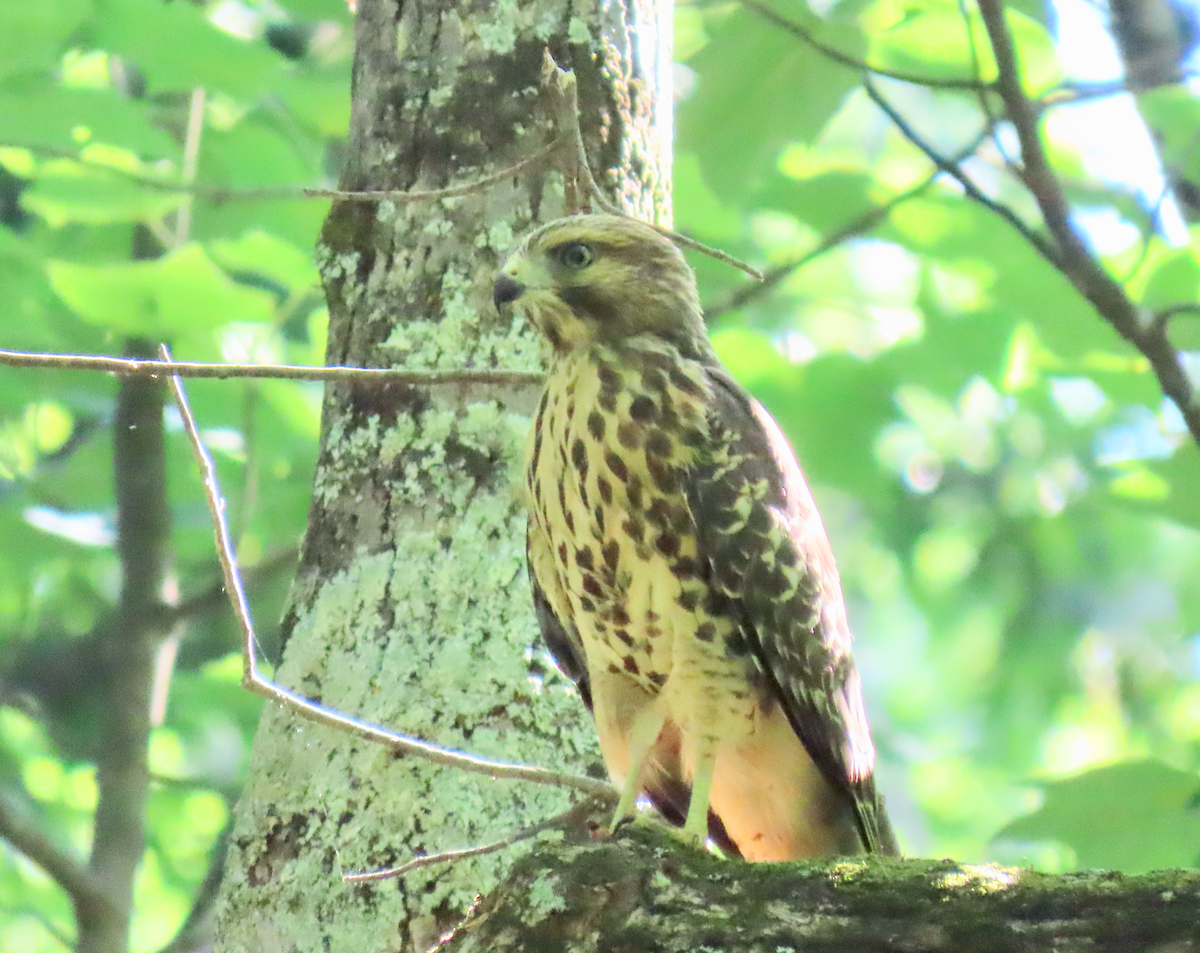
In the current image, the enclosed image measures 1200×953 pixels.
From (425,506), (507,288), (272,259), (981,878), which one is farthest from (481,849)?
(272,259)

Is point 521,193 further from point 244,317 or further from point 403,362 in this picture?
point 244,317

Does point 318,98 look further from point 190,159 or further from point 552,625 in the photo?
point 552,625

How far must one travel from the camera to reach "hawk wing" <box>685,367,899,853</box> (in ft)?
8.64

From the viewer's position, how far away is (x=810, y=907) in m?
1.69

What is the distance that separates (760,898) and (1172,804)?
1.64 meters

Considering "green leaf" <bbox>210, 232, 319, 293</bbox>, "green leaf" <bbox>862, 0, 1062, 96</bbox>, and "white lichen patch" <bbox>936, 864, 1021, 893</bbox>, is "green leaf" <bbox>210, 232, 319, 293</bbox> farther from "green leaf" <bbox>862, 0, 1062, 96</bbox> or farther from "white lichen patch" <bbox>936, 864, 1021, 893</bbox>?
"white lichen patch" <bbox>936, 864, 1021, 893</bbox>

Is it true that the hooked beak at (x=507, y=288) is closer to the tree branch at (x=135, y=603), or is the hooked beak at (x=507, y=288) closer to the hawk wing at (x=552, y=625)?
the hawk wing at (x=552, y=625)

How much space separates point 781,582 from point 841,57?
1.11 meters

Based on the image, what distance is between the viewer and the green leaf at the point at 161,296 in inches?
134

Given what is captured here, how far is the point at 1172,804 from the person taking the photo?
303 centimetres

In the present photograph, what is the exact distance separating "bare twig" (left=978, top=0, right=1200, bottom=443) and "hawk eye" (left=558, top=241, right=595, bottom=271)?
34.0 inches

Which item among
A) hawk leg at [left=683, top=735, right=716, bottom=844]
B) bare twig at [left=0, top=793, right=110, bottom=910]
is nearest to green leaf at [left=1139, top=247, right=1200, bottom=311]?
hawk leg at [left=683, top=735, right=716, bottom=844]

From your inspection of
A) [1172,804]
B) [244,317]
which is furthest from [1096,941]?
[244,317]

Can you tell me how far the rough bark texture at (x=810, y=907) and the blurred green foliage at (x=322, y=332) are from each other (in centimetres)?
141
